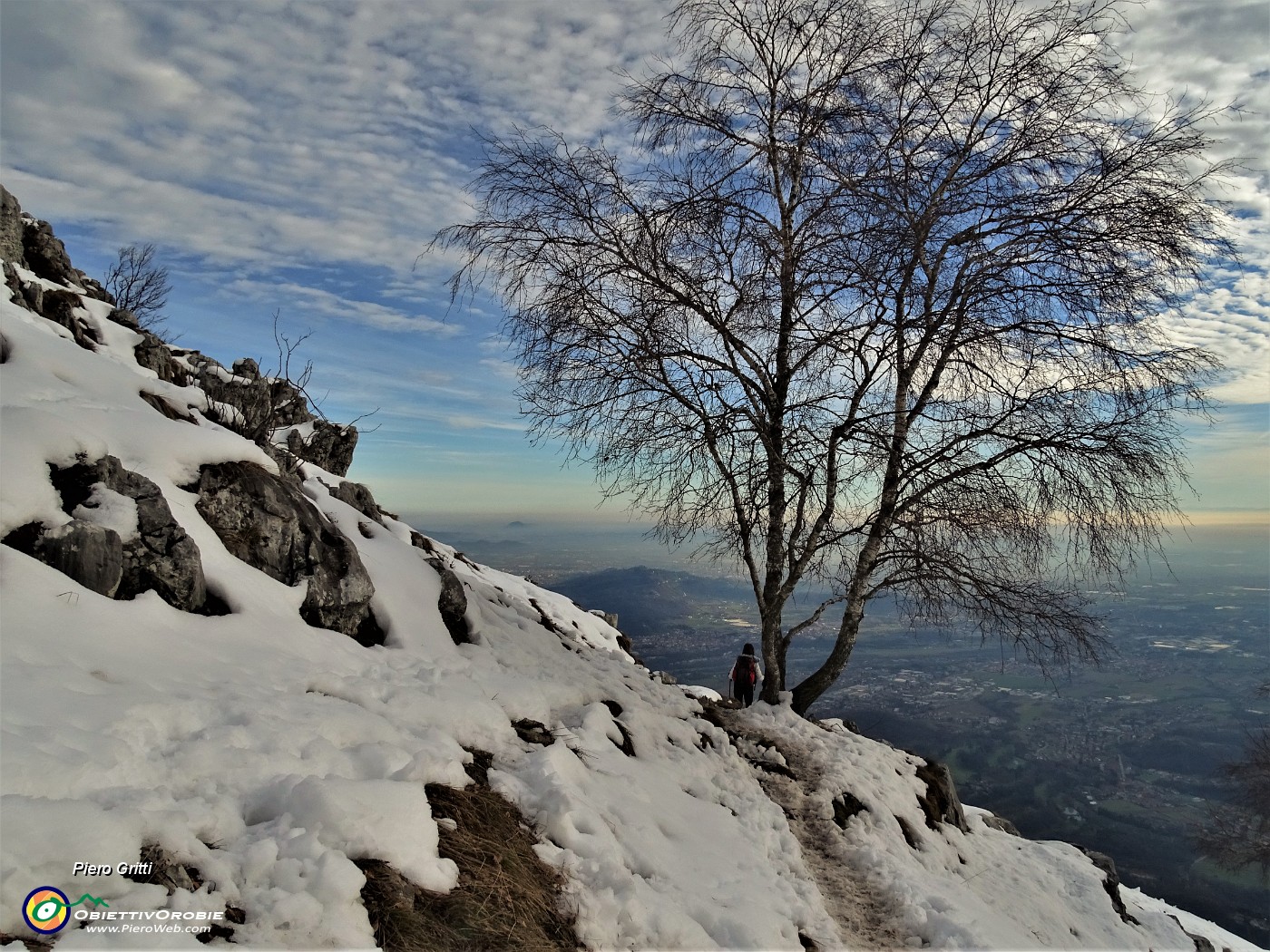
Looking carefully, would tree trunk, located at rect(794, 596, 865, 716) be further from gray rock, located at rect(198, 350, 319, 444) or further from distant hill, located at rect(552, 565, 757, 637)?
distant hill, located at rect(552, 565, 757, 637)

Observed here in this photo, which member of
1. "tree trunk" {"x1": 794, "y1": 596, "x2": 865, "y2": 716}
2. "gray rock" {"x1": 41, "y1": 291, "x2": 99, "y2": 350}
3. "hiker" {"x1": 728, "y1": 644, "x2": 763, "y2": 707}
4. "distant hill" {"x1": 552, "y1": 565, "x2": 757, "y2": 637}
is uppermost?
"gray rock" {"x1": 41, "y1": 291, "x2": 99, "y2": 350}

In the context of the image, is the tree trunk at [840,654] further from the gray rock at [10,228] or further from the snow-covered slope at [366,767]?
the gray rock at [10,228]

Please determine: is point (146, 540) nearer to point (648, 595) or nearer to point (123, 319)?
point (123, 319)

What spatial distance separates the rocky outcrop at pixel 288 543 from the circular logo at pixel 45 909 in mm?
3782

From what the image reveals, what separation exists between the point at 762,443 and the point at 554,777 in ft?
18.3

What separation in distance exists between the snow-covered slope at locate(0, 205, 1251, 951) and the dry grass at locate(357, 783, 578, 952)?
98 millimetres

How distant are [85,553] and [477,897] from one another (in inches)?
141

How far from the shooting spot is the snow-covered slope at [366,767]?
110 inches

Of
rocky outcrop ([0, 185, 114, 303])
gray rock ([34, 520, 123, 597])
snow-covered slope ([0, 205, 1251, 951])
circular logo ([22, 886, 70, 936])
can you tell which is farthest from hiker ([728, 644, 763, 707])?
rocky outcrop ([0, 185, 114, 303])

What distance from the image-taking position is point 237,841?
294 centimetres

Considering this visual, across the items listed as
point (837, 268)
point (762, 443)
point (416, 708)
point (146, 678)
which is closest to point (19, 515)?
point (146, 678)

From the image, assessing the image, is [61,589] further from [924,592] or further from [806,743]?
[924,592]

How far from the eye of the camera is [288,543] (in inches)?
247

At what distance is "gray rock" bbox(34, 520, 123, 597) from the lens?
426 cm
